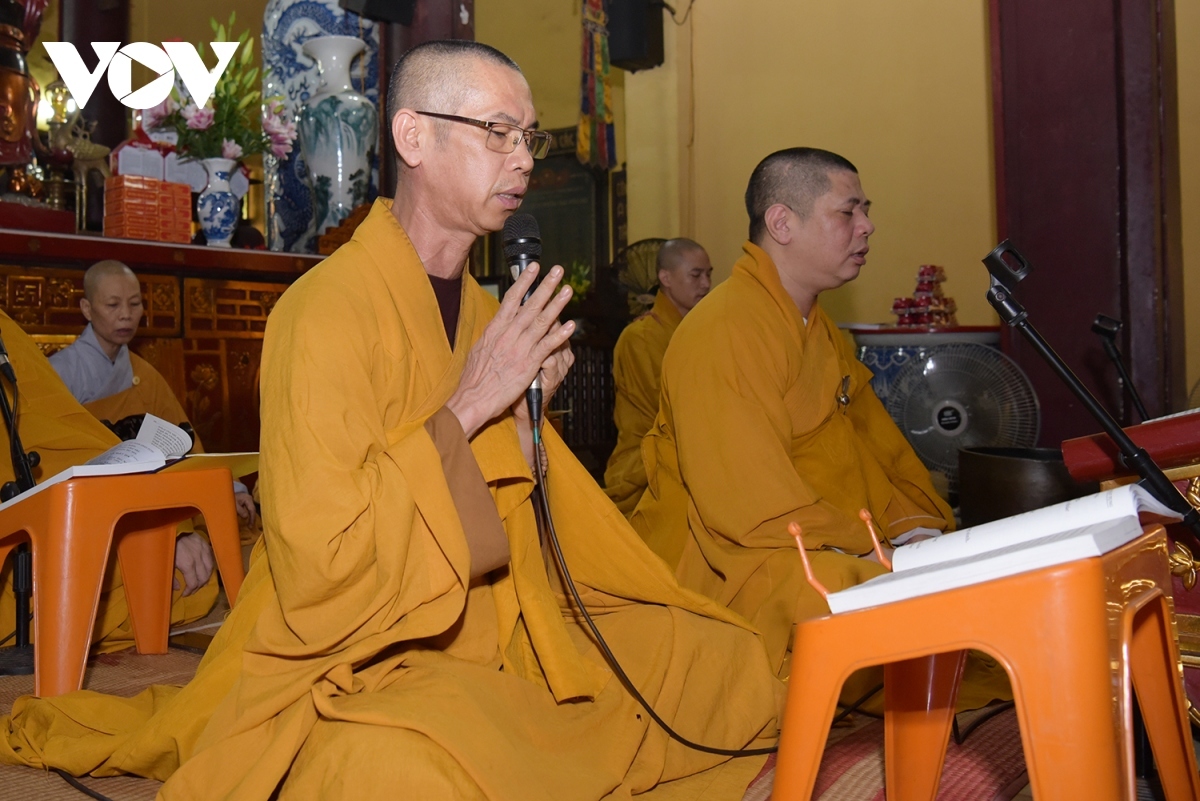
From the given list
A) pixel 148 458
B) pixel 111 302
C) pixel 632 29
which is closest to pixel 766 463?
pixel 148 458

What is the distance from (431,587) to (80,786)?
0.85 meters

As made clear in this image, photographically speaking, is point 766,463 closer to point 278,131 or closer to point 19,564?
point 19,564

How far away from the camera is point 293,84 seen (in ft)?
17.9

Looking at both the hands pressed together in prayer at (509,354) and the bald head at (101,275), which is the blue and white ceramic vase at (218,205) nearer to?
the bald head at (101,275)

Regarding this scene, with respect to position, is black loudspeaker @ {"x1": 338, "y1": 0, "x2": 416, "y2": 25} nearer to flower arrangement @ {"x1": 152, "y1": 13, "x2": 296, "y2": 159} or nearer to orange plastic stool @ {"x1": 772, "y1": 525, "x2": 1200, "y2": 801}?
flower arrangement @ {"x1": 152, "y1": 13, "x2": 296, "y2": 159}

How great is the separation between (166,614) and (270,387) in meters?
1.65

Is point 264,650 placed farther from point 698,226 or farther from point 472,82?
point 698,226

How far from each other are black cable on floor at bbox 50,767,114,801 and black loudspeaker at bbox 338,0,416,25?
13.3 ft

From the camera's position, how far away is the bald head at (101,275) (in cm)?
397

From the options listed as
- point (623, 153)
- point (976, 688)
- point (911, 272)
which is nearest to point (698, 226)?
point (623, 153)

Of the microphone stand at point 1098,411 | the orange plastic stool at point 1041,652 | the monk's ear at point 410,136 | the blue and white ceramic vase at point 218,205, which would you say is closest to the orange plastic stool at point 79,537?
the monk's ear at point 410,136

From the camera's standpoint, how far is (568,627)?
214 cm

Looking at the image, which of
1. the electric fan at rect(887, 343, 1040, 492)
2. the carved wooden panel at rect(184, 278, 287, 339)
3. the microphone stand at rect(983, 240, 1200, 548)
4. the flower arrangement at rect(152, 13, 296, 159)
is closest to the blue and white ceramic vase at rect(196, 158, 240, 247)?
the flower arrangement at rect(152, 13, 296, 159)

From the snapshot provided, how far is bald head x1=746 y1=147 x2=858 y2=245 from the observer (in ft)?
10.0
